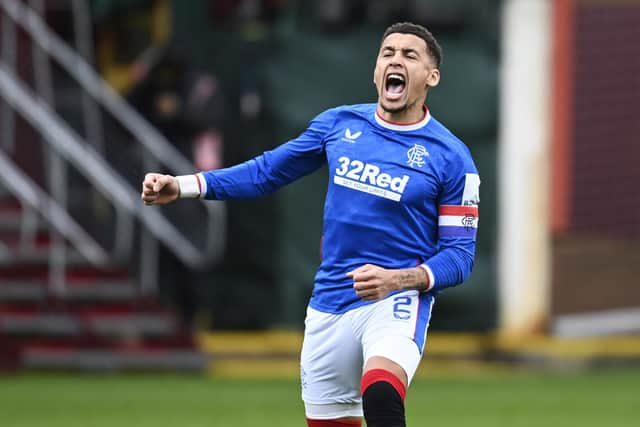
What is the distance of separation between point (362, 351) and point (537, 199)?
35.2 feet

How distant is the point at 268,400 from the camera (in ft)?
48.7

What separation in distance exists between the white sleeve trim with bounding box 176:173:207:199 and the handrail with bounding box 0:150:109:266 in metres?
9.30

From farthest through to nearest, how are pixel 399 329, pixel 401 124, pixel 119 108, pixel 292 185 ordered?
1. pixel 119 108
2. pixel 292 185
3. pixel 401 124
4. pixel 399 329

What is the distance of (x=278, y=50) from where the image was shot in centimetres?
1780

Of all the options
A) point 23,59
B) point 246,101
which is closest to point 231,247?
point 246,101

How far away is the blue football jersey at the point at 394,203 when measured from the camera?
7773 millimetres

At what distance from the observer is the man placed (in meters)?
7.75

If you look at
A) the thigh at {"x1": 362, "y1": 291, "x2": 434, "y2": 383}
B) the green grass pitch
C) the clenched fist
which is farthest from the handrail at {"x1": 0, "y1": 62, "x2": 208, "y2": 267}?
the thigh at {"x1": 362, "y1": 291, "x2": 434, "y2": 383}

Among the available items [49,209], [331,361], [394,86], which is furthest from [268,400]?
[394,86]

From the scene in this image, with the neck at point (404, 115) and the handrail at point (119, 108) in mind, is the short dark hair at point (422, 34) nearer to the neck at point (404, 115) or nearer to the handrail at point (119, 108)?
the neck at point (404, 115)

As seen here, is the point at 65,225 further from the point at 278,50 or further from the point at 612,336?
the point at 612,336

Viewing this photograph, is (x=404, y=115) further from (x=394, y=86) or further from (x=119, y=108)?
(x=119, y=108)

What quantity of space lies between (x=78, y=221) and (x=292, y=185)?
7.61 ft

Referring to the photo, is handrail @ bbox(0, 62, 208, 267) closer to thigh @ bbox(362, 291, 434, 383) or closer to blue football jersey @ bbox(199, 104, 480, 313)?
blue football jersey @ bbox(199, 104, 480, 313)
